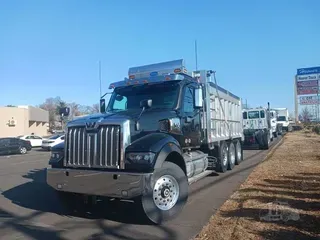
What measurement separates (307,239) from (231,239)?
1072mm

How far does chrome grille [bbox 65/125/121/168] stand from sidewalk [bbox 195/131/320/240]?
2072 mm

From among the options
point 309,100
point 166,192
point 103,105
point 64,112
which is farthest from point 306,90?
point 166,192

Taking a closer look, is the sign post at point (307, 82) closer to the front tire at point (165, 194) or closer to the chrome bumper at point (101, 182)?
the front tire at point (165, 194)

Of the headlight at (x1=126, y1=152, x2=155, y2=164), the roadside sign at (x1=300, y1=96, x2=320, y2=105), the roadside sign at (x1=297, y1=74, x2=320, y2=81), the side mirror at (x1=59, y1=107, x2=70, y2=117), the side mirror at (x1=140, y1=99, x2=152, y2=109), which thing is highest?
the roadside sign at (x1=297, y1=74, x2=320, y2=81)

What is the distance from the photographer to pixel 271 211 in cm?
652

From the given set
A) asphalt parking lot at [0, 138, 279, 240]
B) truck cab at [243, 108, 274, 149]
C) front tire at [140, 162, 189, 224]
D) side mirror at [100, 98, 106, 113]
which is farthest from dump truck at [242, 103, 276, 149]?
front tire at [140, 162, 189, 224]

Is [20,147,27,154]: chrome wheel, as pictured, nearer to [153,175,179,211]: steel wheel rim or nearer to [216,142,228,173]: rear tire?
[216,142,228,173]: rear tire

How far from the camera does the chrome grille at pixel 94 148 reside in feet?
20.6

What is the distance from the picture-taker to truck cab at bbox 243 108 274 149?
22.8 metres

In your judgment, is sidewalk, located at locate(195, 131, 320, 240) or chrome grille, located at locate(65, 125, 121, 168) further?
chrome grille, located at locate(65, 125, 121, 168)

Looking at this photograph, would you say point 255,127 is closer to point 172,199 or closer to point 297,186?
point 297,186

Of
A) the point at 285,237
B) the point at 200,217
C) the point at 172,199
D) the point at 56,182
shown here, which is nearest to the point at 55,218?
the point at 56,182

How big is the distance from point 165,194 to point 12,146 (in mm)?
24659

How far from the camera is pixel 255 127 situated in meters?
24.0
